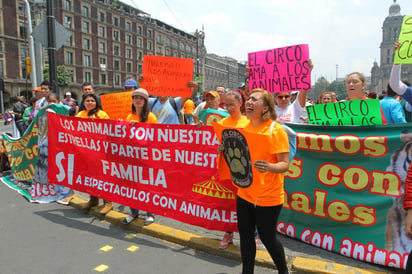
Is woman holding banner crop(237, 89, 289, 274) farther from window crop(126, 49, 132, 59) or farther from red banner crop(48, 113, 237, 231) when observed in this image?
window crop(126, 49, 132, 59)

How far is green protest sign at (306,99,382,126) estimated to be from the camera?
338 cm

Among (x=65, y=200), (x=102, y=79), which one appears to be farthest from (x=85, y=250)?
(x=102, y=79)

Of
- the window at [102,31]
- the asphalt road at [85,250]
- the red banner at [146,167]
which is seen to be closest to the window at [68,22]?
the window at [102,31]

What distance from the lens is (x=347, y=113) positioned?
353cm

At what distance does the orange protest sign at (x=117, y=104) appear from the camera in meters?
5.32

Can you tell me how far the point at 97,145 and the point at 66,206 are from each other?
52.0 inches

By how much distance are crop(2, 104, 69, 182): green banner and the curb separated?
1.89m

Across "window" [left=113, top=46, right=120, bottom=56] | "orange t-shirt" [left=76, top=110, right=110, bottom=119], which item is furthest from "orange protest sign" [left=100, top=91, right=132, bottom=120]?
"window" [left=113, top=46, right=120, bottom=56]

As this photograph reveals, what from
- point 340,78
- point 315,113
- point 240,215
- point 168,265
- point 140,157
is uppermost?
point 340,78

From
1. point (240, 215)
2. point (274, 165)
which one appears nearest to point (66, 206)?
point (240, 215)

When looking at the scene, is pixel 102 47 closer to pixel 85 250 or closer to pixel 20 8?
pixel 20 8

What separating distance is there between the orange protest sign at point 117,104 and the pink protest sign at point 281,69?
2158 millimetres

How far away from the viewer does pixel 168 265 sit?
321cm

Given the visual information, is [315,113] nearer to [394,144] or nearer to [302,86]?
[302,86]
